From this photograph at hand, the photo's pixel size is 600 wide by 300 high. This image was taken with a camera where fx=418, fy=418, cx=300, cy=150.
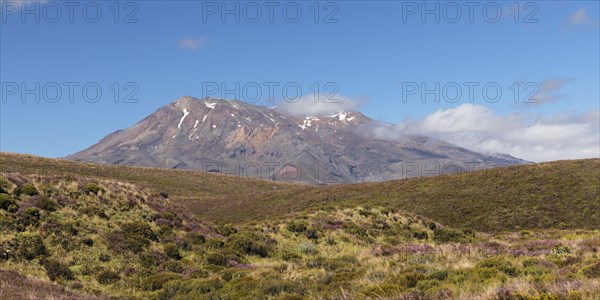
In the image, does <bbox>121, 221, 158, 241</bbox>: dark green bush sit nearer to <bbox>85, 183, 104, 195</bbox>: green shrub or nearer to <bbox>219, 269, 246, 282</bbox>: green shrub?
<bbox>85, 183, 104, 195</bbox>: green shrub

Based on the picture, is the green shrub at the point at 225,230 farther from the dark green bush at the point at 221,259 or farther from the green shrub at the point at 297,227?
the dark green bush at the point at 221,259

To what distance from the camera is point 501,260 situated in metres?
16.5

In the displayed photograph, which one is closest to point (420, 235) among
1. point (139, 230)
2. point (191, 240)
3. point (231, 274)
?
point (191, 240)

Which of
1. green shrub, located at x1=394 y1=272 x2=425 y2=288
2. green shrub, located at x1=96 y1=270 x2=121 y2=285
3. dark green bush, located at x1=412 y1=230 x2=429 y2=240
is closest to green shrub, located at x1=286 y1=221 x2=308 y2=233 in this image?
dark green bush, located at x1=412 y1=230 x2=429 y2=240

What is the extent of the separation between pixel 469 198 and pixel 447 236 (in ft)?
107

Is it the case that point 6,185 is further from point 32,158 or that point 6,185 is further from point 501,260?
point 32,158

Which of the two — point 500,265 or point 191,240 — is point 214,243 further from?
point 500,265

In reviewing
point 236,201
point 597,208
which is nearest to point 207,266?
point 597,208

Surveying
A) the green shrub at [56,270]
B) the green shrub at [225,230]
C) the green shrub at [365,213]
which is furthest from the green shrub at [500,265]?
the green shrub at [365,213]

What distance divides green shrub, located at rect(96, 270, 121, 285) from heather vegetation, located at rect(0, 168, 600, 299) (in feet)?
0.23

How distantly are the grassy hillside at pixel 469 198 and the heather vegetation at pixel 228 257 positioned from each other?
16.6m

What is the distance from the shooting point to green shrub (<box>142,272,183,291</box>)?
1967 centimetres

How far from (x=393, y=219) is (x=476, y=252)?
2370 cm

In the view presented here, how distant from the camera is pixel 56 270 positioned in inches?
771
